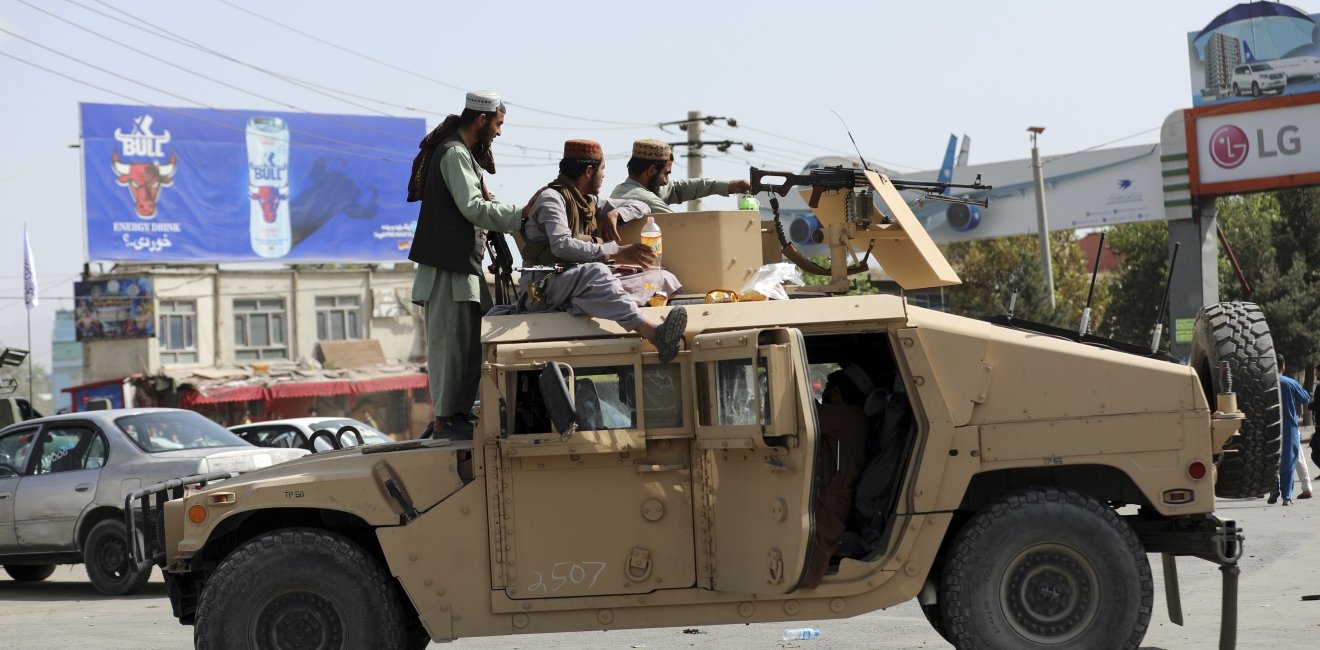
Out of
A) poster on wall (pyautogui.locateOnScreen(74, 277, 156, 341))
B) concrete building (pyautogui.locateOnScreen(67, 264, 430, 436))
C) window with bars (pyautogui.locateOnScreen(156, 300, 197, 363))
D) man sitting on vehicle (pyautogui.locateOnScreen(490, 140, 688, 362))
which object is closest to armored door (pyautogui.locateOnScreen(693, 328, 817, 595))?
man sitting on vehicle (pyautogui.locateOnScreen(490, 140, 688, 362))

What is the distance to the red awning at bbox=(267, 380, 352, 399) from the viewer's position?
44.2 m

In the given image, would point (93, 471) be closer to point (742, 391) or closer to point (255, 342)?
point (742, 391)

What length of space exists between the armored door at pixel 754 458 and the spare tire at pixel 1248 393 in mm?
2081

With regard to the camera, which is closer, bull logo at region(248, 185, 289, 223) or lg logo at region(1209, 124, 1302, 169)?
lg logo at region(1209, 124, 1302, 169)

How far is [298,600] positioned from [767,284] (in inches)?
104

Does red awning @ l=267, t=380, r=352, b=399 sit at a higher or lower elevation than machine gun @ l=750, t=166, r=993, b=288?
lower

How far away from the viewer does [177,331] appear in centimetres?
4875

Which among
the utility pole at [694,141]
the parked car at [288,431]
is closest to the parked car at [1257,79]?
the utility pole at [694,141]

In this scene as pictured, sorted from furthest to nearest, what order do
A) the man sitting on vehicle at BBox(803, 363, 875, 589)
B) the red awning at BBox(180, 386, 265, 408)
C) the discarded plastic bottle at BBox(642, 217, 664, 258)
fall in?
the red awning at BBox(180, 386, 265, 408) < the discarded plastic bottle at BBox(642, 217, 664, 258) < the man sitting on vehicle at BBox(803, 363, 875, 589)

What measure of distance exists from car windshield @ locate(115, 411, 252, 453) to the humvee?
6.70m

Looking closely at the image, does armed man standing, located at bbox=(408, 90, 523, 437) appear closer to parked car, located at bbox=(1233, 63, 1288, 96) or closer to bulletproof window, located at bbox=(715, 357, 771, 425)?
bulletproof window, located at bbox=(715, 357, 771, 425)

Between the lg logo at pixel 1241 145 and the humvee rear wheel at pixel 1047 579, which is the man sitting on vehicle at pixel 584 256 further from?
the lg logo at pixel 1241 145

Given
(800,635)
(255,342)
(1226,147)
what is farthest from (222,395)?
(800,635)

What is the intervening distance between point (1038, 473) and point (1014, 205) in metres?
38.2
